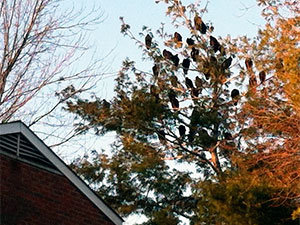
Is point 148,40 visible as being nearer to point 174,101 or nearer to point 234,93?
point 174,101

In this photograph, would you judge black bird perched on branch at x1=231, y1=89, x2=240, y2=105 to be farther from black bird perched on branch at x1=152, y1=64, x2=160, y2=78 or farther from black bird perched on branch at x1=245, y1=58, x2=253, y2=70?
black bird perched on branch at x1=152, y1=64, x2=160, y2=78

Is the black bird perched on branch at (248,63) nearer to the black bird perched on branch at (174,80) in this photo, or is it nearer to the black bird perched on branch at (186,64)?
the black bird perched on branch at (186,64)

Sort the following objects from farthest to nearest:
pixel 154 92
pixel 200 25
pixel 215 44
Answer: pixel 200 25 < pixel 215 44 < pixel 154 92

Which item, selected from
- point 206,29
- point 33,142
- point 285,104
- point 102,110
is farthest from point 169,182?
point 33,142

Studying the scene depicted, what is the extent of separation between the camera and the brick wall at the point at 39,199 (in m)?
10.6

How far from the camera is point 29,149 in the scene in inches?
446

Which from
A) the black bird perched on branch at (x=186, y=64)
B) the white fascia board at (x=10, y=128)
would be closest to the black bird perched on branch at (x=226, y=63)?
the black bird perched on branch at (x=186, y=64)

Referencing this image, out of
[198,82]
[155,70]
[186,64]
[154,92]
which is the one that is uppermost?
[186,64]

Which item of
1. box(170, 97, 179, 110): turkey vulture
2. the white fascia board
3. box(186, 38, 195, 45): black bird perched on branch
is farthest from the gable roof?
box(186, 38, 195, 45): black bird perched on branch

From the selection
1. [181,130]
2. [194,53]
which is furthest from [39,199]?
[194,53]

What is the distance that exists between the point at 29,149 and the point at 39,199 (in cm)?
94

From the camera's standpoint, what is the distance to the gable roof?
10906 millimetres

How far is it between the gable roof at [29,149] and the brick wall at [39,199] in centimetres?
11

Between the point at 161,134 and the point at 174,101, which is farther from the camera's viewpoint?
the point at 174,101
